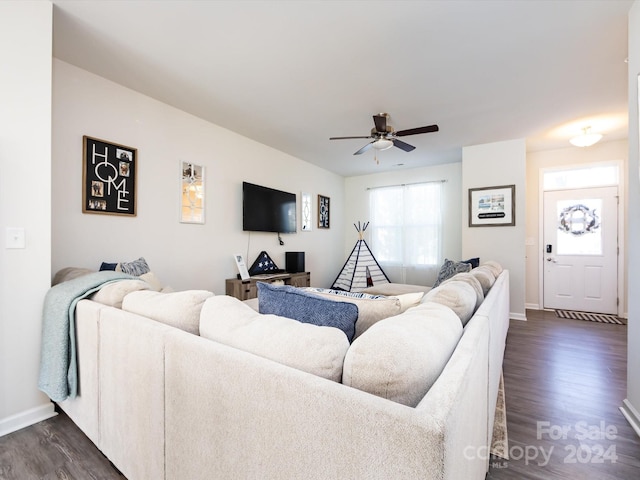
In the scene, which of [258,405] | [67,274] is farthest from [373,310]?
[67,274]

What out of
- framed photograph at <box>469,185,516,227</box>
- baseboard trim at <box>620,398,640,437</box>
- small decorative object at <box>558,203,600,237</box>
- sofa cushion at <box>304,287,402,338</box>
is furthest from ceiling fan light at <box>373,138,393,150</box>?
small decorative object at <box>558,203,600,237</box>

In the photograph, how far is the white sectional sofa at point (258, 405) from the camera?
565 millimetres

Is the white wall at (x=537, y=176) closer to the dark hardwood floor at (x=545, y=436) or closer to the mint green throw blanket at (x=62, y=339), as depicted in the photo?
the dark hardwood floor at (x=545, y=436)

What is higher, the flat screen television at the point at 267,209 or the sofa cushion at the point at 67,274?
the flat screen television at the point at 267,209

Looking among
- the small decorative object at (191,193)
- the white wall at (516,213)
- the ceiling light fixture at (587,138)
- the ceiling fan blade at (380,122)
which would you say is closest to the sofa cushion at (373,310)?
the ceiling fan blade at (380,122)

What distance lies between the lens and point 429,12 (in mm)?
1865

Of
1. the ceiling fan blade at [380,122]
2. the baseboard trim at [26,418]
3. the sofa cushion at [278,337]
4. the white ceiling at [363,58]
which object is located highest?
the white ceiling at [363,58]

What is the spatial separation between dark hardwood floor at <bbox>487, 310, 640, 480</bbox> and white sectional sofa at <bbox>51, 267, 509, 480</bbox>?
88cm

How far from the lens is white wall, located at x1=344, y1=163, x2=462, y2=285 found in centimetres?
527

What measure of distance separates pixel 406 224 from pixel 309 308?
4907mm

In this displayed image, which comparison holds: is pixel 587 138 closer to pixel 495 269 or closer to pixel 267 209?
pixel 495 269

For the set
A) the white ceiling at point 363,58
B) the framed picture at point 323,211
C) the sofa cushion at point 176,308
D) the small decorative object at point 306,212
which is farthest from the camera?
the framed picture at point 323,211

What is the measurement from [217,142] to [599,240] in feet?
18.4

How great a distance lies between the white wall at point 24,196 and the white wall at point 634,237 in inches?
141
